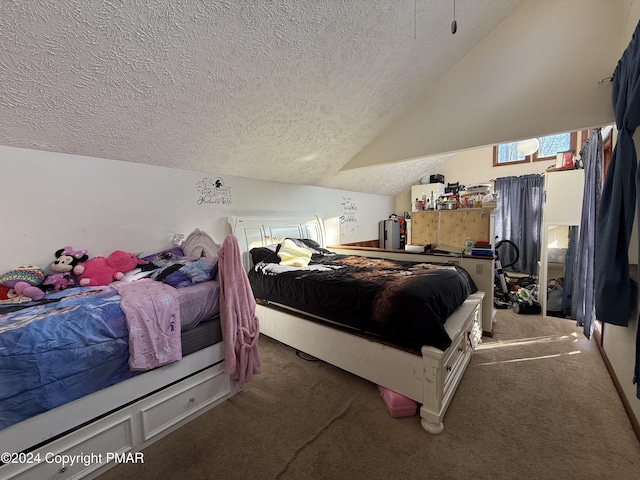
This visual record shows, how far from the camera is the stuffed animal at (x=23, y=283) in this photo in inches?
60.9

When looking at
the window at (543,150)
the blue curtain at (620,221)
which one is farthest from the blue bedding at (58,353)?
the window at (543,150)

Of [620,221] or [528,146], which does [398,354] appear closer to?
[620,221]

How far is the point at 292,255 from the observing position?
2867 mm

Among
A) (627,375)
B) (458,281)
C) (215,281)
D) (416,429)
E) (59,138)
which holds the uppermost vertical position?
(59,138)

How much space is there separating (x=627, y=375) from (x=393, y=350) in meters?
1.55

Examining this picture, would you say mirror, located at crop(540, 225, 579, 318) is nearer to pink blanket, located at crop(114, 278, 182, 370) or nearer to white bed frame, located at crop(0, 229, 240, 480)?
white bed frame, located at crop(0, 229, 240, 480)

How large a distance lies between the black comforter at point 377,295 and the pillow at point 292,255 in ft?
0.35

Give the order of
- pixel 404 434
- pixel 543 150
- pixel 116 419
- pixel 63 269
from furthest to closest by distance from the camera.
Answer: pixel 543 150
pixel 63 269
pixel 404 434
pixel 116 419

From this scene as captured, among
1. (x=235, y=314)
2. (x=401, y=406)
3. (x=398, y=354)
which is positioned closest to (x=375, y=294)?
(x=398, y=354)

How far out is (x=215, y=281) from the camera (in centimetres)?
178

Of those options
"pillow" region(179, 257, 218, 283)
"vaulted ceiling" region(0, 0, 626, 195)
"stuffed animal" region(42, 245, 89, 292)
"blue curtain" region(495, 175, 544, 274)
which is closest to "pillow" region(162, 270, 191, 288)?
"pillow" region(179, 257, 218, 283)

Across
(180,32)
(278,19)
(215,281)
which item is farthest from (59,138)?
(278,19)

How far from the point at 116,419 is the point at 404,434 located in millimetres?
1568

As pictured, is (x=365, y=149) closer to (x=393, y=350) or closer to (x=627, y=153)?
(x=627, y=153)
